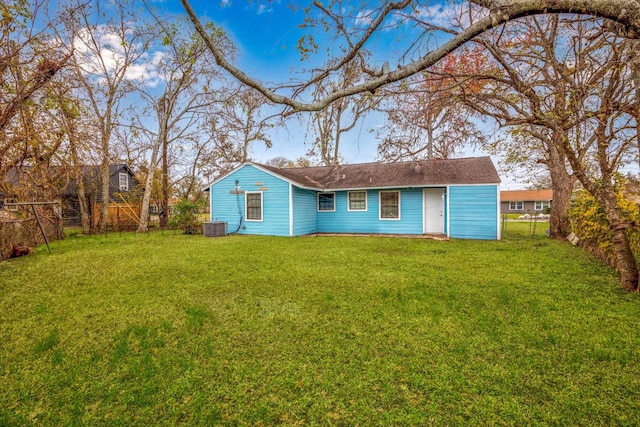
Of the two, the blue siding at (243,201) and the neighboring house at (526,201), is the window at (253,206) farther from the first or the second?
the neighboring house at (526,201)

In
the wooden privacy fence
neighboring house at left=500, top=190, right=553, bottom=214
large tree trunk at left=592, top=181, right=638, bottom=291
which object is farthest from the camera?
neighboring house at left=500, top=190, right=553, bottom=214

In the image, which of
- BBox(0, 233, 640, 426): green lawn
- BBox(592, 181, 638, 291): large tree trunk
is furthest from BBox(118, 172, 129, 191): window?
BBox(592, 181, 638, 291): large tree trunk

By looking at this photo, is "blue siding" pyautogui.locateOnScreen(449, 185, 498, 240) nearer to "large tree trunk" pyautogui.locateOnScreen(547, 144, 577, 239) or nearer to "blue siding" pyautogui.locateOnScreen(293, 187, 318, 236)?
"large tree trunk" pyautogui.locateOnScreen(547, 144, 577, 239)

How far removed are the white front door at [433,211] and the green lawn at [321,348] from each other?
20.4 feet

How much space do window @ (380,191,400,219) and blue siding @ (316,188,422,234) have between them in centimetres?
14

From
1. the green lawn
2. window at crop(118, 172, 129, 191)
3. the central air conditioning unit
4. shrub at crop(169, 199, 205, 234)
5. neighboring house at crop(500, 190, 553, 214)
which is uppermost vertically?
window at crop(118, 172, 129, 191)

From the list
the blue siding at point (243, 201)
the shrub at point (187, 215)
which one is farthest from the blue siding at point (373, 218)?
the shrub at point (187, 215)

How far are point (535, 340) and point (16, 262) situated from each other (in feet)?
35.0

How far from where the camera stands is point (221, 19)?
330 cm

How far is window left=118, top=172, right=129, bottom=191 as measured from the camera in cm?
2152

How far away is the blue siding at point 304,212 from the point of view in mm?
12271

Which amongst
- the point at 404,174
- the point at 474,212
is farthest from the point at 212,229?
the point at 474,212

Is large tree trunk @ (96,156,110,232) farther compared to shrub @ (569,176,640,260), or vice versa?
large tree trunk @ (96,156,110,232)

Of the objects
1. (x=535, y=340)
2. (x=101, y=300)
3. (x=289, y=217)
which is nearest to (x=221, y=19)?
(x=101, y=300)
